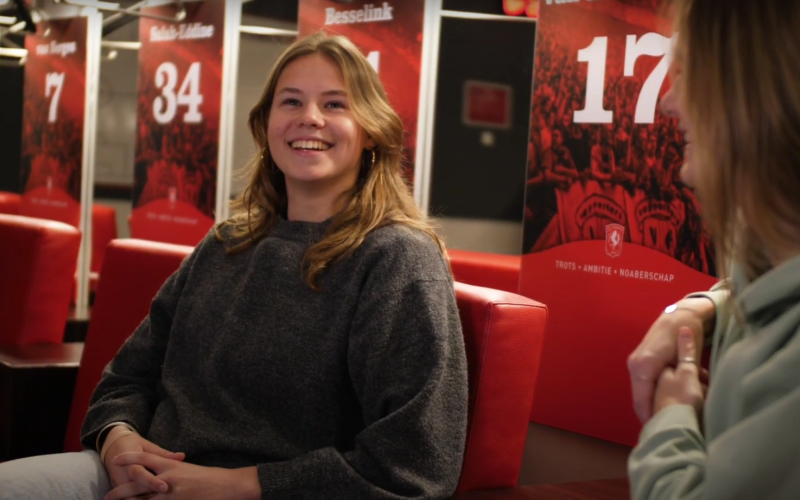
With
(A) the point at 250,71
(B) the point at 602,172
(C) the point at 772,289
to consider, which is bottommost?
(C) the point at 772,289

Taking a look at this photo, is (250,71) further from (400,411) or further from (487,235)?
(400,411)

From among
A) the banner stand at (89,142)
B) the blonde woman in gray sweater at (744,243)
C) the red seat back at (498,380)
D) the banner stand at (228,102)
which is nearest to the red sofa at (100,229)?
the banner stand at (89,142)

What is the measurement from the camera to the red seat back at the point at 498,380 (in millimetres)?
1855

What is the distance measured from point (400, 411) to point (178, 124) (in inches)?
158

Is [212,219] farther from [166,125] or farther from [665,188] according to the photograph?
[665,188]

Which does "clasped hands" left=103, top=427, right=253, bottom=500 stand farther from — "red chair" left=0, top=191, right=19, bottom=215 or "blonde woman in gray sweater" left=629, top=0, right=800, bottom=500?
"red chair" left=0, top=191, right=19, bottom=215

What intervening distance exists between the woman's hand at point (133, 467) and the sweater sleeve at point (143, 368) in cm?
11

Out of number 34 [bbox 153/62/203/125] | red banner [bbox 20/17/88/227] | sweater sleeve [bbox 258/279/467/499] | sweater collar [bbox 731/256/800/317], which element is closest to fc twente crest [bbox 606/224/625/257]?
sweater sleeve [bbox 258/279/467/499]

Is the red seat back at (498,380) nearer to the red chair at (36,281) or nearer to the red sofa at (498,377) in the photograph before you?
the red sofa at (498,377)

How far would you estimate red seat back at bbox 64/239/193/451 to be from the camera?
2.69 meters

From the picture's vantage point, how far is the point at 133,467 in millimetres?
1824

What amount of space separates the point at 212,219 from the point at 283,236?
3084 millimetres

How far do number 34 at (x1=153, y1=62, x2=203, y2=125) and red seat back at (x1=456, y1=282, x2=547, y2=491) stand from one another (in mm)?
3647

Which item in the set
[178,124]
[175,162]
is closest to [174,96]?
[178,124]
